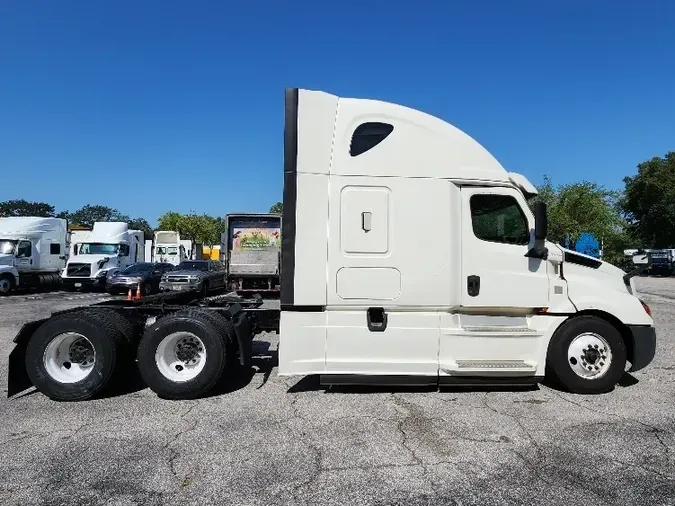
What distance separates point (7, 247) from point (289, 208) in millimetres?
21790

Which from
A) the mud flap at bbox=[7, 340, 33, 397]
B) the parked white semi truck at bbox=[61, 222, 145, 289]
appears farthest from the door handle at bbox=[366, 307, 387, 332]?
the parked white semi truck at bbox=[61, 222, 145, 289]

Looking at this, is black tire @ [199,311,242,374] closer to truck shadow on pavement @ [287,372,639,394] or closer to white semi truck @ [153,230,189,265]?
truck shadow on pavement @ [287,372,639,394]

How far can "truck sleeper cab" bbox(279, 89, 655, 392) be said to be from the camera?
5594 mm

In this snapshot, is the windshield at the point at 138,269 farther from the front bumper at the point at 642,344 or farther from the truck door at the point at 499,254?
the front bumper at the point at 642,344

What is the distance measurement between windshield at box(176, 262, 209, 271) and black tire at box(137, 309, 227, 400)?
1656 cm

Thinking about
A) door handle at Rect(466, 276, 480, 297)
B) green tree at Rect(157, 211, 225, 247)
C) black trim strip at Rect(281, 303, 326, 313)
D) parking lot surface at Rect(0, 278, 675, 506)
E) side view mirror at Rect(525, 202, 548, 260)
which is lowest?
parking lot surface at Rect(0, 278, 675, 506)

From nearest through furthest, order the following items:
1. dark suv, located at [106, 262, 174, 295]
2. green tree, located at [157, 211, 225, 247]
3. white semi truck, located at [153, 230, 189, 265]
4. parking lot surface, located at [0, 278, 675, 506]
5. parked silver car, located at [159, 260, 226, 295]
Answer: parking lot surface, located at [0, 278, 675, 506] < parked silver car, located at [159, 260, 226, 295] < dark suv, located at [106, 262, 174, 295] < white semi truck, located at [153, 230, 189, 265] < green tree, located at [157, 211, 225, 247]

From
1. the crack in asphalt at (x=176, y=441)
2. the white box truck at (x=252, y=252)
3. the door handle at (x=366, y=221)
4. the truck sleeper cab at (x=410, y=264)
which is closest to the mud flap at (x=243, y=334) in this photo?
the truck sleeper cab at (x=410, y=264)

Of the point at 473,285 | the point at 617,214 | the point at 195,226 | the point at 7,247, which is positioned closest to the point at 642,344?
the point at 473,285

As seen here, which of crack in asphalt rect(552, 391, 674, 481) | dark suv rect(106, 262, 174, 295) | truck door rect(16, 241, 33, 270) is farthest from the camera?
truck door rect(16, 241, 33, 270)

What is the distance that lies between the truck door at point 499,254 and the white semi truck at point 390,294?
0.01m

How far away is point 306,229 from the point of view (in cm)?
557

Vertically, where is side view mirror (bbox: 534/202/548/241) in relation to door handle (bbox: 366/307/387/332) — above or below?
above

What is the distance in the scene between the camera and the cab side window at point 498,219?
581cm
